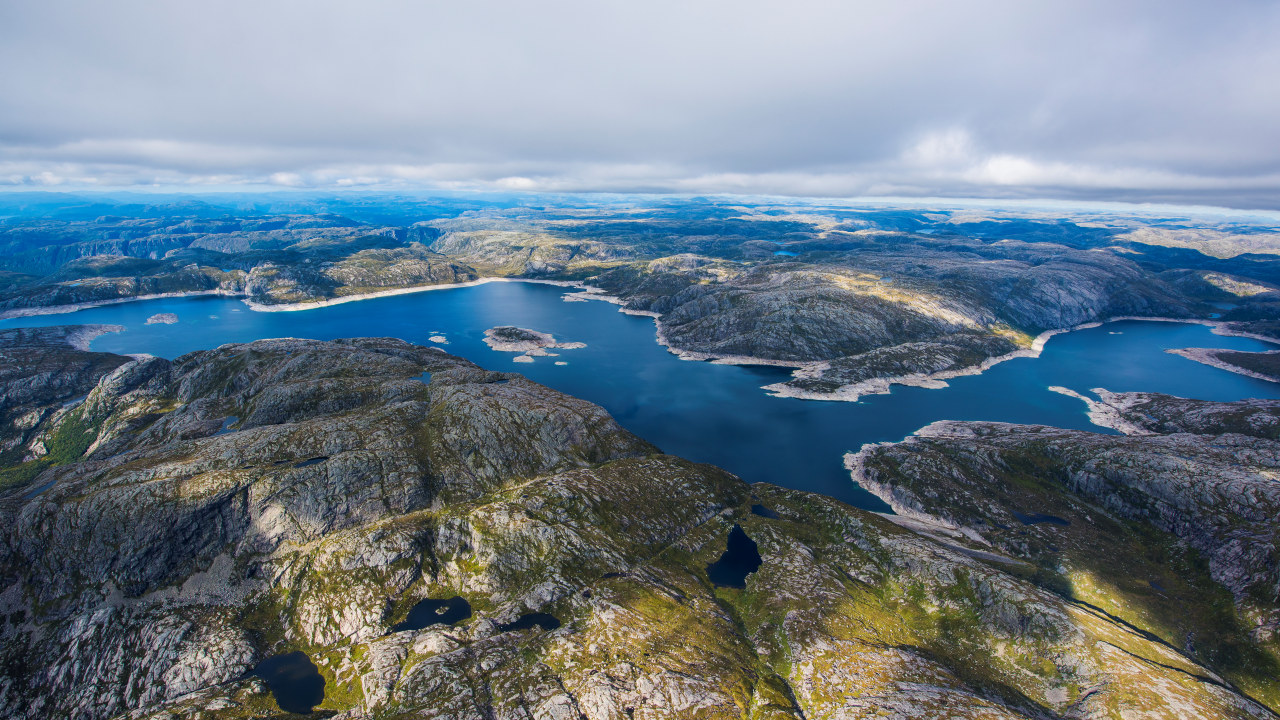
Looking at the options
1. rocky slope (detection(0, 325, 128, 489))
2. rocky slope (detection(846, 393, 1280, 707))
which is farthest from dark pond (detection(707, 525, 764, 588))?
rocky slope (detection(0, 325, 128, 489))

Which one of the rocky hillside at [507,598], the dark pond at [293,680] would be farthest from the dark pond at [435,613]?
the dark pond at [293,680]

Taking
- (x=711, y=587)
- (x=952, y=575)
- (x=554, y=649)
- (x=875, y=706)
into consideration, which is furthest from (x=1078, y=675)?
(x=554, y=649)

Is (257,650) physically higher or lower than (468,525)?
lower

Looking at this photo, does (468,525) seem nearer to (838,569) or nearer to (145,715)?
(145,715)

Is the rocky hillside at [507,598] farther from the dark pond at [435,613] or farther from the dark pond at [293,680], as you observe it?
the dark pond at [293,680]

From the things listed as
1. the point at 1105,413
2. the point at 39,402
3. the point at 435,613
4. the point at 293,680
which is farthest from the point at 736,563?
the point at 39,402

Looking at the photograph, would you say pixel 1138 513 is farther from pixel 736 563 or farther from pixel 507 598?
pixel 507 598

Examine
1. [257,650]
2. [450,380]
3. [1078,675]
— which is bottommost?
[257,650]

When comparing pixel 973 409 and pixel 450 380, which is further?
pixel 973 409

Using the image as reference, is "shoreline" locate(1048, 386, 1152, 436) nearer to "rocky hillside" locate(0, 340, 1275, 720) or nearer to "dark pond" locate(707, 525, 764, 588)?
"rocky hillside" locate(0, 340, 1275, 720)
